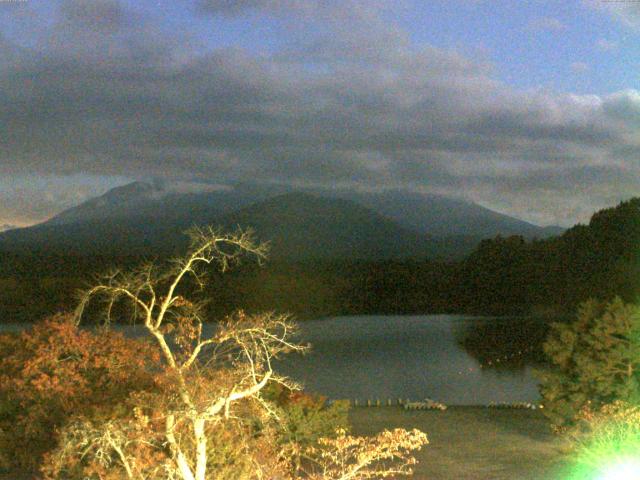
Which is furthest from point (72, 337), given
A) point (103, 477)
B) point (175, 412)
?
point (175, 412)

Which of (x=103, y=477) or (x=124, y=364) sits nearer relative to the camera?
(x=103, y=477)

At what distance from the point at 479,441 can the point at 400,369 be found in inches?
705

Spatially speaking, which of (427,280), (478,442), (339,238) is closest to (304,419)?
(478,442)

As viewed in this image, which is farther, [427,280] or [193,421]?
[427,280]

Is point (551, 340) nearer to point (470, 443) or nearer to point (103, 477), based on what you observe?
point (470, 443)

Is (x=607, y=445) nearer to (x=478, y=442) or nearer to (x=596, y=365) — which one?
(x=478, y=442)

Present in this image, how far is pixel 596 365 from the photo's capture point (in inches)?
559

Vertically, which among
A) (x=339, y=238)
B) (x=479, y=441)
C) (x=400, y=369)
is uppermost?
(x=339, y=238)

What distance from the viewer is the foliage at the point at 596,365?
14062mm

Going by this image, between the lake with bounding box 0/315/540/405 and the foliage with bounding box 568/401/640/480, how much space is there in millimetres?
7697

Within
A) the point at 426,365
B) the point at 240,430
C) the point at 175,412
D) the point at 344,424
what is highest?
the point at 175,412

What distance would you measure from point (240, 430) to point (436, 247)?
15960 cm

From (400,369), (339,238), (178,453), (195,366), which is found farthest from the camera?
(339,238)

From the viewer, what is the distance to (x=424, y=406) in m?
18.4
